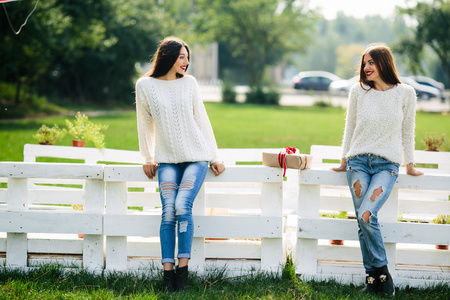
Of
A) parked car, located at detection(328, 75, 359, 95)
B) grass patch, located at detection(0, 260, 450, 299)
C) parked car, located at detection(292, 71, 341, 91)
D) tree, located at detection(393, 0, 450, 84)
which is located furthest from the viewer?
parked car, located at detection(292, 71, 341, 91)

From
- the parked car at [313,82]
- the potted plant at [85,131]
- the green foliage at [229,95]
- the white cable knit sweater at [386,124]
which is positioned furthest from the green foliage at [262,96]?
the white cable knit sweater at [386,124]

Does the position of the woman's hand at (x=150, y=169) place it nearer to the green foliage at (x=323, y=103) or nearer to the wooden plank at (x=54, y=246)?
the wooden plank at (x=54, y=246)

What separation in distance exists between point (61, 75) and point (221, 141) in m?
15.0

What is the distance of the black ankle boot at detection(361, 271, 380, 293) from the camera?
4245 millimetres

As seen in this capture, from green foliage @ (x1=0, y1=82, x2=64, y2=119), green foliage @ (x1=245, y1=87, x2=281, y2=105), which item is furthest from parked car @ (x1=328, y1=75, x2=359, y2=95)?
green foliage @ (x1=0, y1=82, x2=64, y2=119)

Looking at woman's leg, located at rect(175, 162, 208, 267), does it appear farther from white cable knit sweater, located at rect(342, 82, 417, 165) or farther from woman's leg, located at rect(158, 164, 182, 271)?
white cable knit sweater, located at rect(342, 82, 417, 165)

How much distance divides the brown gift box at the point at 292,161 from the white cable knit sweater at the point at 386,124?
0.32 metres

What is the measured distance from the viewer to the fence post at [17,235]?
14.9 ft

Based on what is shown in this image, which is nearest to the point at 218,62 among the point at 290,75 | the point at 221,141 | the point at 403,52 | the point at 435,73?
the point at 435,73

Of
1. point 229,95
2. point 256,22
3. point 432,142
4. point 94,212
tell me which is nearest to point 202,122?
point 94,212

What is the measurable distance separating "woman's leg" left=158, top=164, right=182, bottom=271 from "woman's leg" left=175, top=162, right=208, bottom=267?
6 centimetres

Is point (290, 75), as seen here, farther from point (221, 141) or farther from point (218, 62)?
point (221, 141)

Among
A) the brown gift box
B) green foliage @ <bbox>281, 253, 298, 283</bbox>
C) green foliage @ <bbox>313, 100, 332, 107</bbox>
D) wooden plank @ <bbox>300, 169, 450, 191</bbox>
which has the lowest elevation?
green foliage @ <bbox>281, 253, 298, 283</bbox>

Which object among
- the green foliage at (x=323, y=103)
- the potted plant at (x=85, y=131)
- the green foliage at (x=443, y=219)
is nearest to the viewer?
the green foliage at (x=443, y=219)
